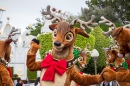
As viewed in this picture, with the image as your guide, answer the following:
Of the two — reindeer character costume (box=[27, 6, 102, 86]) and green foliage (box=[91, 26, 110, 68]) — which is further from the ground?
reindeer character costume (box=[27, 6, 102, 86])

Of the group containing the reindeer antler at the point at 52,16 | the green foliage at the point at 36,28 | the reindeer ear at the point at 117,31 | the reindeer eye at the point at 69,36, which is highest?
the reindeer antler at the point at 52,16

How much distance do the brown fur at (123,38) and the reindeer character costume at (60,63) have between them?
103cm

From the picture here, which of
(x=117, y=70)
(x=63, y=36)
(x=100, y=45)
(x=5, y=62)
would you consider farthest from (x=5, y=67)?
(x=100, y=45)

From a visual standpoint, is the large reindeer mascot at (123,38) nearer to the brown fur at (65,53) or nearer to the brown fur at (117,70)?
the brown fur at (117,70)

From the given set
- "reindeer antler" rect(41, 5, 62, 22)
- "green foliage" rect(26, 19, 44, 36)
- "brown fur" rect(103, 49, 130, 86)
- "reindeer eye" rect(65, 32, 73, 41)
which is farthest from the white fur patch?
"green foliage" rect(26, 19, 44, 36)

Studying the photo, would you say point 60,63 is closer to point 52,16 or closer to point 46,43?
point 52,16

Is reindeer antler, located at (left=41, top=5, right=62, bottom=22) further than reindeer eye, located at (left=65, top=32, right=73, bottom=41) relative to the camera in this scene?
Yes

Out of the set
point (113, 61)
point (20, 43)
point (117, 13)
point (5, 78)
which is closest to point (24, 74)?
point (20, 43)

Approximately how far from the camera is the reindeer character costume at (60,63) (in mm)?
8086

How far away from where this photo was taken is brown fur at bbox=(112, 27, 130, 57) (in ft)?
23.4

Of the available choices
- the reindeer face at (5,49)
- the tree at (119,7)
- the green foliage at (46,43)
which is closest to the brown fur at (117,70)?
the reindeer face at (5,49)

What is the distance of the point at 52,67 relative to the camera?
816cm

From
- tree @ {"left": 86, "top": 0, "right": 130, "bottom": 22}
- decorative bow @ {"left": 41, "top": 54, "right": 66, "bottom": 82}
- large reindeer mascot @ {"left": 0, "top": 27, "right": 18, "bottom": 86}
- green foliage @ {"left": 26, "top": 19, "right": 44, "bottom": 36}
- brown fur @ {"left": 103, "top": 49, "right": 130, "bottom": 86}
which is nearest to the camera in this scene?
brown fur @ {"left": 103, "top": 49, "right": 130, "bottom": 86}

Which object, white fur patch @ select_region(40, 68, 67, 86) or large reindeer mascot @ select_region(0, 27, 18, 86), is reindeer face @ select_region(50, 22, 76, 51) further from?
large reindeer mascot @ select_region(0, 27, 18, 86)
